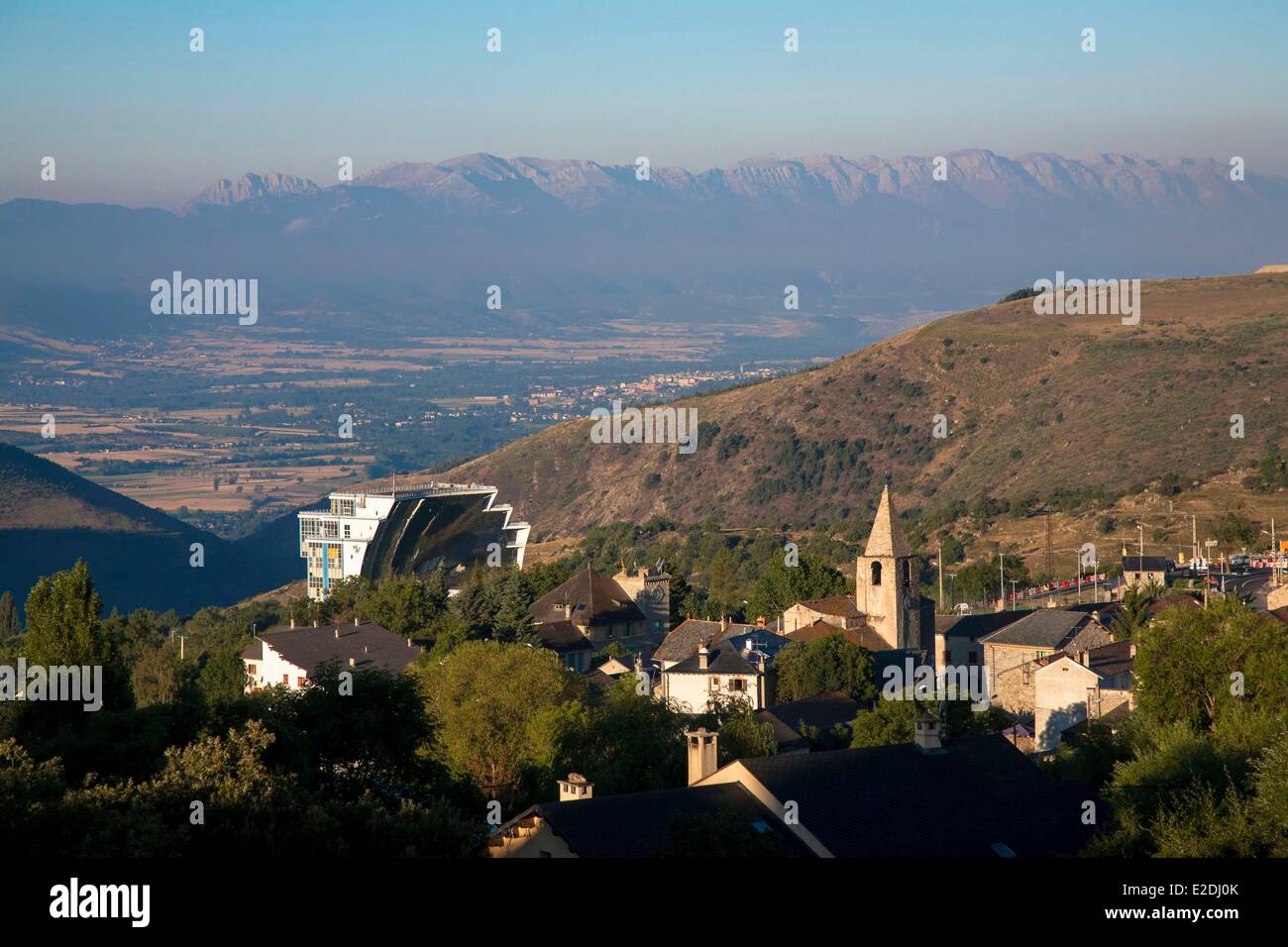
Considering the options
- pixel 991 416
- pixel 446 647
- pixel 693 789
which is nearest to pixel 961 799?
pixel 693 789

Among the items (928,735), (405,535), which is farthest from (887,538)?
(405,535)

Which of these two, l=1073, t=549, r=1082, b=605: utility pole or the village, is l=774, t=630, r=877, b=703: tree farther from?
l=1073, t=549, r=1082, b=605: utility pole

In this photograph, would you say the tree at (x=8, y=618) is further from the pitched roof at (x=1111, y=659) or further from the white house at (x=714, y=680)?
the pitched roof at (x=1111, y=659)

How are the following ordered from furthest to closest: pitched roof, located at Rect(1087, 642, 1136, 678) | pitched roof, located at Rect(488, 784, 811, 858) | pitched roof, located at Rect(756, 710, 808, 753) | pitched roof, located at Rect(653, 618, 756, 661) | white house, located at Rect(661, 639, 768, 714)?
pitched roof, located at Rect(653, 618, 756, 661) < white house, located at Rect(661, 639, 768, 714) < pitched roof, located at Rect(1087, 642, 1136, 678) < pitched roof, located at Rect(756, 710, 808, 753) < pitched roof, located at Rect(488, 784, 811, 858)

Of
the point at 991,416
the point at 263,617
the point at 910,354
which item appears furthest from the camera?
the point at 910,354

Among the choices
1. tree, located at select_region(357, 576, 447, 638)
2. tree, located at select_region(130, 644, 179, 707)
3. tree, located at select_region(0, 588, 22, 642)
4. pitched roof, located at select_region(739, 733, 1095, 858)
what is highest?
pitched roof, located at select_region(739, 733, 1095, 858)

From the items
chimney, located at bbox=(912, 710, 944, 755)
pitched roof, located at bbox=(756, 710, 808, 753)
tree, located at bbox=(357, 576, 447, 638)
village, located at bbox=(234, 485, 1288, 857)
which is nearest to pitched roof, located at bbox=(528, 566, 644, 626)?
village, located at bbox=(234, 485, 1288, 857)
